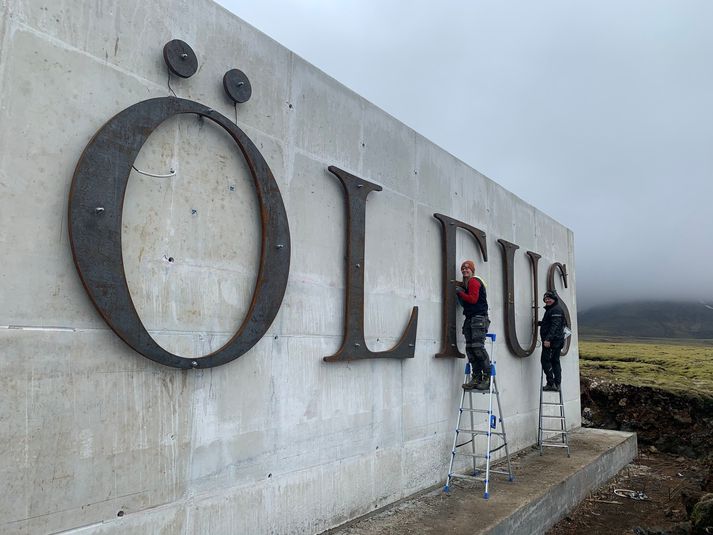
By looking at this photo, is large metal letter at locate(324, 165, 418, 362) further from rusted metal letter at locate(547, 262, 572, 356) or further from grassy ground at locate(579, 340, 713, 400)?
grassy ground at locate(579, 340, 713, 400)

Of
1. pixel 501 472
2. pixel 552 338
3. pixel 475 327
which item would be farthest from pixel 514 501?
pixel 552 338

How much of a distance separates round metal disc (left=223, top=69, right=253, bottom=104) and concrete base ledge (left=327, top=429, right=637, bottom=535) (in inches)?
141

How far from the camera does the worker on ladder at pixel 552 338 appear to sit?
8820 mm

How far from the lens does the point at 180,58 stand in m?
3.81

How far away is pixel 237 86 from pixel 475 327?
3868 millimetres

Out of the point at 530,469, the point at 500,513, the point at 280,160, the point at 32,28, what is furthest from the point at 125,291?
the point at 530,469

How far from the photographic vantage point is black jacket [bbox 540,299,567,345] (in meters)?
8.82

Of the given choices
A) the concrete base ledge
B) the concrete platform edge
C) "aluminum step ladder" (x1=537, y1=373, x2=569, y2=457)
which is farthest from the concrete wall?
"aluminum step ladder" (x1=537, y1=373, x2=569, y2=457)

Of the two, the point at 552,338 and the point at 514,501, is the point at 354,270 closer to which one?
the point at 514,501

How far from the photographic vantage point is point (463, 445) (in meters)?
6.89

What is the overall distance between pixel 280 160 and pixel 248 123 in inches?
16.0

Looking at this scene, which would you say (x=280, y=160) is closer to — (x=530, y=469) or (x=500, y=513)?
(x=500, y=513)

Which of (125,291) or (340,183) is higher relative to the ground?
(340,183)

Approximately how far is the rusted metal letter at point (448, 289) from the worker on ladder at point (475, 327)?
0.41ft
